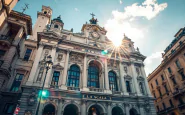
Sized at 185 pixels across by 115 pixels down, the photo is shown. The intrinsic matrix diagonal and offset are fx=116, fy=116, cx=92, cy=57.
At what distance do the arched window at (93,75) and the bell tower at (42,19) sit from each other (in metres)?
14.9

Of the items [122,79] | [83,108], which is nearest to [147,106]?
[122,79]

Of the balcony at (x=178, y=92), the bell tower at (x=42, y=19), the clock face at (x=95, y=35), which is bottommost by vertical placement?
the balcony at (x=178, y=92)

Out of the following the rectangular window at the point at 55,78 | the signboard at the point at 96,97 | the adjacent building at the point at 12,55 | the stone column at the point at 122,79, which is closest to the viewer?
the adjacent building at the point at 12,55

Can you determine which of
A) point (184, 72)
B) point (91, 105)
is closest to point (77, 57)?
point (91, 105)

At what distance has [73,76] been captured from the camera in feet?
71.1

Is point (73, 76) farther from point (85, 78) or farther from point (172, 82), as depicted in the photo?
point (172, 82)

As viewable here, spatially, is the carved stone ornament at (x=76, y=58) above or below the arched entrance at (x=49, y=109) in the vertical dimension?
above

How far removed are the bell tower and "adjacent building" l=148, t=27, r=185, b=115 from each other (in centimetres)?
3579

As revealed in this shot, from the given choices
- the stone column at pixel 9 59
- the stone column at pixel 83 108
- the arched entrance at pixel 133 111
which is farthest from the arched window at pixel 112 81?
the stone column at pixel 9 59

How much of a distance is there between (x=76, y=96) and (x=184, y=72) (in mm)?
26382

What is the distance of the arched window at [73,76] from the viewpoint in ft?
68.3

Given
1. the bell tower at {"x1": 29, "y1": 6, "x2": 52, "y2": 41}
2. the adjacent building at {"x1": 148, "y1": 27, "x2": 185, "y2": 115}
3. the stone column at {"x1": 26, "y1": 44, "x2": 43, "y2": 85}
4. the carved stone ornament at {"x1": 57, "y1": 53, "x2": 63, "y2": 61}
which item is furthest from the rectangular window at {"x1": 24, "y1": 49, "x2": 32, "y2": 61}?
the adjacent building at {"x1": 148, "y1": 27, "x2": 185, "y2": 115}

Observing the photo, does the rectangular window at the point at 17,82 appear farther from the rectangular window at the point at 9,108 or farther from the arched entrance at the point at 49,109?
the arched entrance at the point at 49,109

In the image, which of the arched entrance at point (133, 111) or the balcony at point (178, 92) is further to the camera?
the balcony at point (178, 92)
